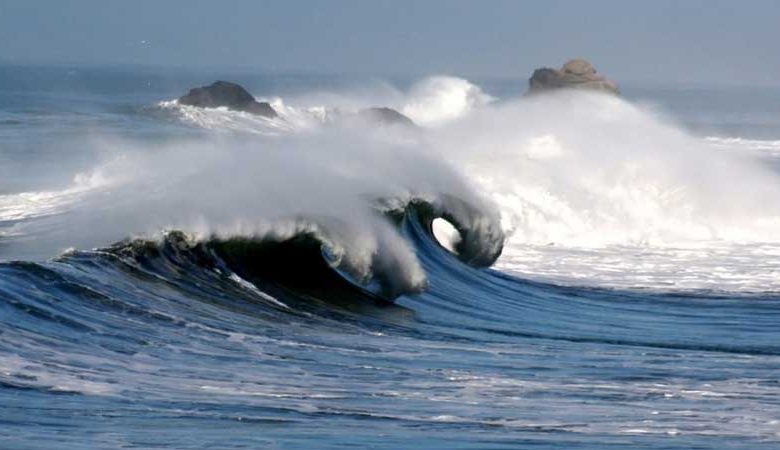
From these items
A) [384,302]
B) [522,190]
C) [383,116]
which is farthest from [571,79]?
[384,302]

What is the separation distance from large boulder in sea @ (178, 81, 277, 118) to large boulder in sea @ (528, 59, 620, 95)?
8912 millimetres

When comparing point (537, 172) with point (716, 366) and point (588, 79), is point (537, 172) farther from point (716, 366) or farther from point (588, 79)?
point (588, 79)

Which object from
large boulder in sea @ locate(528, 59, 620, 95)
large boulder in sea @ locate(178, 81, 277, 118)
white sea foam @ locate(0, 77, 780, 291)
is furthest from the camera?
large boulder in sea @ locate(178, 81, 277, 118)

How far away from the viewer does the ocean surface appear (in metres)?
8.84

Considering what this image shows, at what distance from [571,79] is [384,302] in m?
42.7

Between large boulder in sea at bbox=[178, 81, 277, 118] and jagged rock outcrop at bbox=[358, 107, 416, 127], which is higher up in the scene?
large boulder in sea at bbox=[178, 81, 277, 118]

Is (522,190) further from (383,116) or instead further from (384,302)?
(383,116)

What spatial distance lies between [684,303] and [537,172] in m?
13.5

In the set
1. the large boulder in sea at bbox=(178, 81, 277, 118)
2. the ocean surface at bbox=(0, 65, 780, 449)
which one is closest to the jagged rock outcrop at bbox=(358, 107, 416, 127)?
the large boulder in sea at bbox=(178, 81, 277, 118)

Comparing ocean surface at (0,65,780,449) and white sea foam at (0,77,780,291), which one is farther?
white sea foam at (0,77,780,291)

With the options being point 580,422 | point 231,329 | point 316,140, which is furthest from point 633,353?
point 316,140

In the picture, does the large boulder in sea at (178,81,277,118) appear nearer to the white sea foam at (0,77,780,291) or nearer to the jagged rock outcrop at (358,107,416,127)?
the jagged rock outcrop at (358,107,416,127)

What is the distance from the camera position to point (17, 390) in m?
9.06

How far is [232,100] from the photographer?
197 ft
